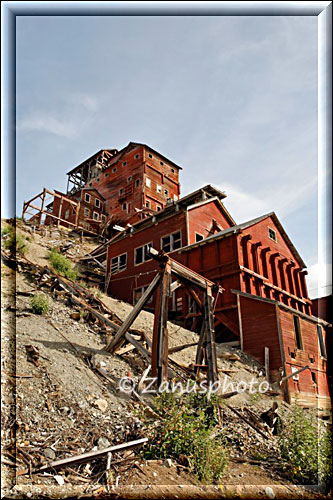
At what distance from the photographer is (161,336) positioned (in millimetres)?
8625

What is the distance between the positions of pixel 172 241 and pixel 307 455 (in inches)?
678

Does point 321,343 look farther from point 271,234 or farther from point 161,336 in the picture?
point 161,336

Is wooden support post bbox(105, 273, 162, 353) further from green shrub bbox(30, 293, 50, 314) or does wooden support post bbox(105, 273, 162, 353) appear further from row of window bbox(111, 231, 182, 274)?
row of window bbox(111, 231, 182, 274)

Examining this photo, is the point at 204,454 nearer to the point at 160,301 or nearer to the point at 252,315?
the point at 160,301

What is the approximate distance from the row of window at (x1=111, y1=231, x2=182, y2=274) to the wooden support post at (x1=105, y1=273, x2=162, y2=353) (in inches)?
420

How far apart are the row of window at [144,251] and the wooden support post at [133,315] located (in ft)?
35.0

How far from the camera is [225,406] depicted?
9438 mm

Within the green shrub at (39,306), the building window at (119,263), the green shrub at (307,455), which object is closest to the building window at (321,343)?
the green shrub at (307,455)

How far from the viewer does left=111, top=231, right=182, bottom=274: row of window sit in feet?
75.7

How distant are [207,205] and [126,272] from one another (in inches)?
292

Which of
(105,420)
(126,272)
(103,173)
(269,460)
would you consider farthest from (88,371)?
(103,173)

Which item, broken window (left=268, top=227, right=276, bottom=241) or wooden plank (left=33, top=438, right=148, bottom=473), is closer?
wooden plank (left=33, top=438, right=148, bottom=473)

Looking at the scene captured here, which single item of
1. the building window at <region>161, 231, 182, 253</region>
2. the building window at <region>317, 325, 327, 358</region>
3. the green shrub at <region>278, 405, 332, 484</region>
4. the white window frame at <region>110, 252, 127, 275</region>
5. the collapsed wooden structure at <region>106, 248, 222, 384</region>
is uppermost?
the building window at <region>161, 231, 182, 253</region>

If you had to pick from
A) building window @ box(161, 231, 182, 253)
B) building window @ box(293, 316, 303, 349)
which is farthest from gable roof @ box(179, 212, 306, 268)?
building window @ box(293, 316, 303, 349)
